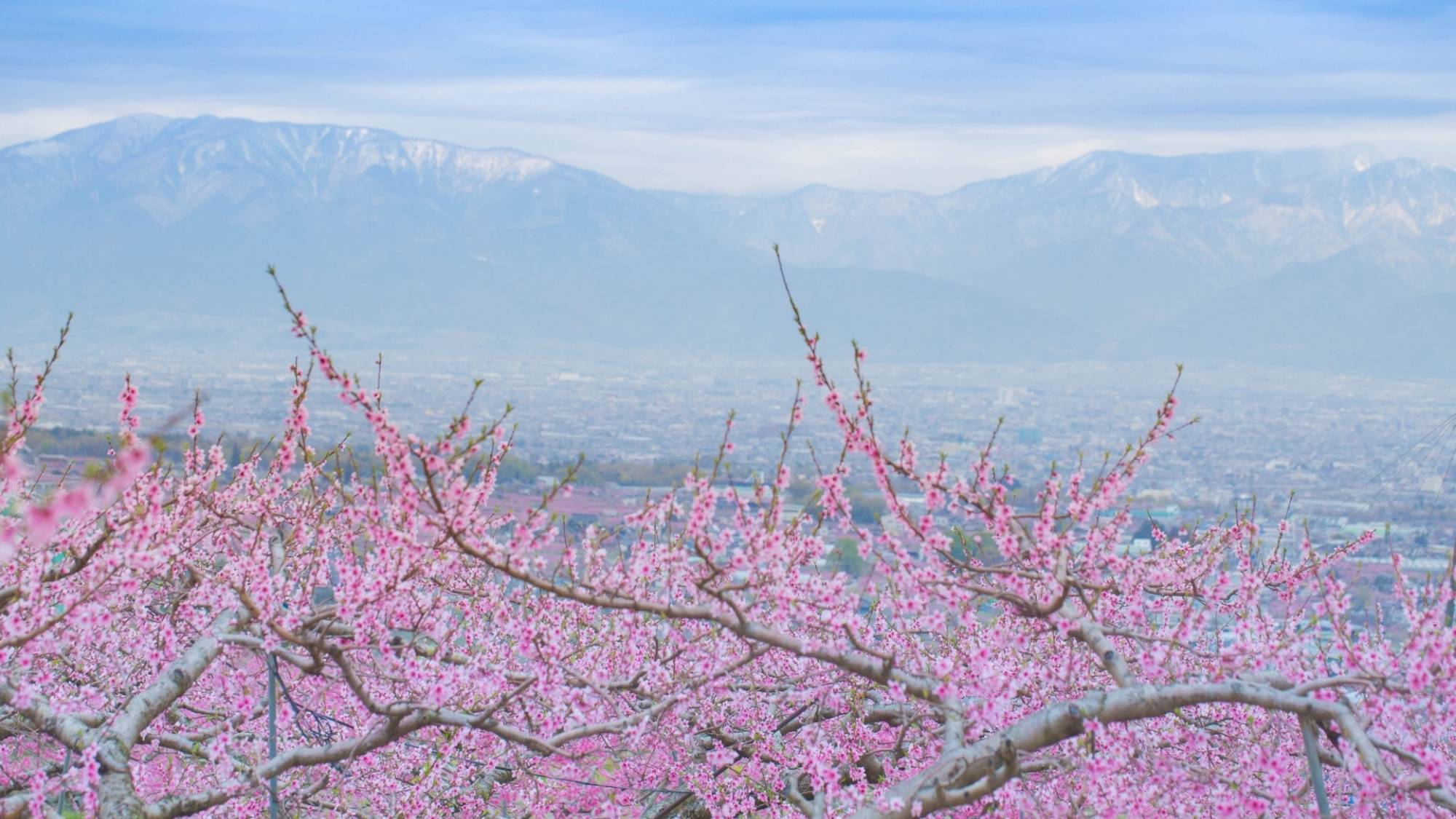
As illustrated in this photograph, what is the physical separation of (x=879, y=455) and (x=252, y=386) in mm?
73733

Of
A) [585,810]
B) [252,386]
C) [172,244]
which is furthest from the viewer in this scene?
[172,244]

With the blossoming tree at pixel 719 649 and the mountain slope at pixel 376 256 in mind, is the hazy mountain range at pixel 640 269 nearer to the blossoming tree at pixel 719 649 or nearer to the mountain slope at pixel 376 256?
the mountain slope at pixel 376 256

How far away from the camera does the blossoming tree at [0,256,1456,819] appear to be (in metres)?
3.78

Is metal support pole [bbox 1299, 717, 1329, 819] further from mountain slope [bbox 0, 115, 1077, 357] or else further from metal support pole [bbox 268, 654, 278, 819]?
mountain slope [bbox 0, 115, 1077, 357]

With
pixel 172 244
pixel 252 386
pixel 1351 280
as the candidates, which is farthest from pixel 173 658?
pixel 172 244

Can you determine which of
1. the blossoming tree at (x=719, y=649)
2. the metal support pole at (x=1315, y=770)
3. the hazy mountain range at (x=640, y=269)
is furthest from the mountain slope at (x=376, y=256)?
the metal support pole at (x=1315, y=770)

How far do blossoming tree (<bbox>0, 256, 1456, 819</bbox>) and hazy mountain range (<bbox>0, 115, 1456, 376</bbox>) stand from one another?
118761mm

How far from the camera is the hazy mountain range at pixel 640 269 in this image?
13475 centimetres

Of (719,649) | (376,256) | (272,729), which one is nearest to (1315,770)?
(719,649)

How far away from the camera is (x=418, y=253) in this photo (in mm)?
169250

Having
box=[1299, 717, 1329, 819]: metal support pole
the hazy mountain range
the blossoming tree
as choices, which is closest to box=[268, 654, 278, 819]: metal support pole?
the blossoming tree

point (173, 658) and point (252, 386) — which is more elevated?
point (173, 658)

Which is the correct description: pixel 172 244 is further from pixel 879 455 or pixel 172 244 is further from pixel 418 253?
pixel 879 455

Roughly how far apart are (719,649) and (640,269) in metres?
168
